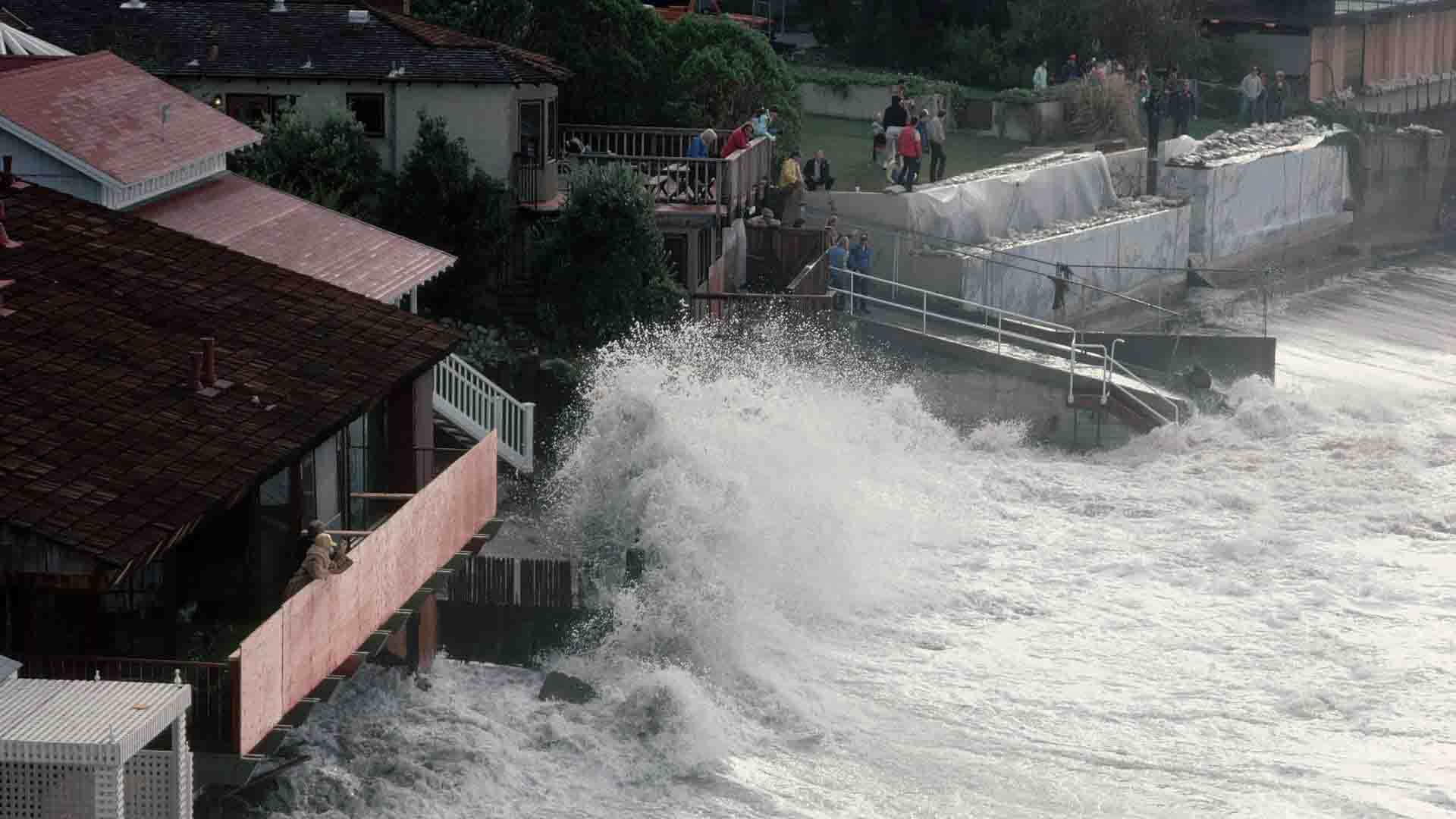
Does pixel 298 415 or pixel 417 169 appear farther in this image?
pixel 417 169

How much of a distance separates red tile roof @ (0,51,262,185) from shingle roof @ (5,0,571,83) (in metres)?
8.39

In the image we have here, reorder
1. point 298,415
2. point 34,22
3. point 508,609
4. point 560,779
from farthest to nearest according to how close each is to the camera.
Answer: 1. point 34,22
2. point 508,609
3. point 560,779
4. point 298,415

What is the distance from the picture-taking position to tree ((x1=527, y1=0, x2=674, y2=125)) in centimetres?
4653

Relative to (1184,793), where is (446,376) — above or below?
above

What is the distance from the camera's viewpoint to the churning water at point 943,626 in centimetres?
2392

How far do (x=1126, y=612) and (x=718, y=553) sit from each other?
545 cm

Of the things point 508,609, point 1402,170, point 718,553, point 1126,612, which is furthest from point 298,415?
point 1402,170

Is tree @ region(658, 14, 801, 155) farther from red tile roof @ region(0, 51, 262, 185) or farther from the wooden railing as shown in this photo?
the wooden railing

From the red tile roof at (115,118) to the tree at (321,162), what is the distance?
577cm

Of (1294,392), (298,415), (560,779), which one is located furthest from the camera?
(1294,392)

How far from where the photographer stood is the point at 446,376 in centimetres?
2997

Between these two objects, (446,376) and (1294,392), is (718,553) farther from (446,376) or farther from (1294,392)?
(1294,392)

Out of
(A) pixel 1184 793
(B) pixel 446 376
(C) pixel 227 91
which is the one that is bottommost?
(A) pixel 1184 793

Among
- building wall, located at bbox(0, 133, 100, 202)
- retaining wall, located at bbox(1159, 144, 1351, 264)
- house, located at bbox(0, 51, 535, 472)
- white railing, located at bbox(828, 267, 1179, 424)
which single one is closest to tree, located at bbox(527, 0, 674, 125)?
white railing, located at bbox(828, 267, 1179, 424)
